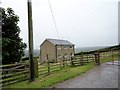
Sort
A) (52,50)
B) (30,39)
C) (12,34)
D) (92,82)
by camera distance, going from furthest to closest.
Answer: (52,50) → (12,34) → (30,39) → (92,82)

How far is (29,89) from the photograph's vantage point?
10.2m

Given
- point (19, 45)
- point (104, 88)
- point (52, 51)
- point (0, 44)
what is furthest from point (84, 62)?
point (52, 51)

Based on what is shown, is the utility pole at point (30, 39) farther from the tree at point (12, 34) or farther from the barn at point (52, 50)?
the barn at point (52, 50)

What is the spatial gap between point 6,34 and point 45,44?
121 ft

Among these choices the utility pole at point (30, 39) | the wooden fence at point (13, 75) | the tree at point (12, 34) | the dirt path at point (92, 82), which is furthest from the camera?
the tree at point (12, 34)

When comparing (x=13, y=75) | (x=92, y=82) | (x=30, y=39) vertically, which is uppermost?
(x=30, y=39)

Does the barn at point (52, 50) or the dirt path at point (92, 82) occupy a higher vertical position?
the barn at point (52, 50)

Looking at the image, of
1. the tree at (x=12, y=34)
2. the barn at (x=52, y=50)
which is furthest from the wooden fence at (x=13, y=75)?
the barn at (x=52, y=50)

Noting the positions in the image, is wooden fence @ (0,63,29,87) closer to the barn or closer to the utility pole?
the utility pole

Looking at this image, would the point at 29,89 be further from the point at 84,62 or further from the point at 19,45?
the point at 84,62

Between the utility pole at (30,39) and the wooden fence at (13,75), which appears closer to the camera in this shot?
the wooden fence at (13,75)

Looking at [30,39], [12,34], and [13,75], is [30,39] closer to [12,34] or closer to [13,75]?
[13,75]

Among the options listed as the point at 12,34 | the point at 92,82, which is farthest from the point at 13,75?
the point at 12,34

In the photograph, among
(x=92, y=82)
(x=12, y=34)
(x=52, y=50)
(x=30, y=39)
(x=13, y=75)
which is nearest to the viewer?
(x=92, y=82)
